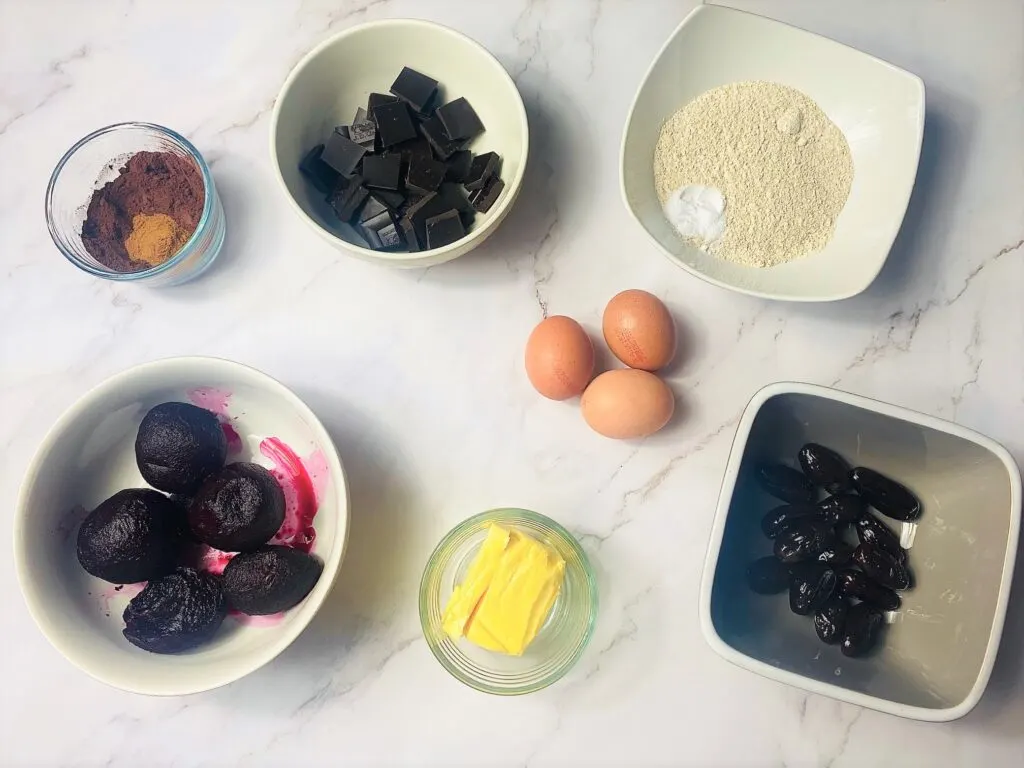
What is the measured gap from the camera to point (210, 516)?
0.94 m

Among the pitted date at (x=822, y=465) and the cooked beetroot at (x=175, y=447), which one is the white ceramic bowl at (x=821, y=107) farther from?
the cooked beetroot at (x=175, y=447)

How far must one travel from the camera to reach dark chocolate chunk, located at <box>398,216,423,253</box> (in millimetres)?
1068

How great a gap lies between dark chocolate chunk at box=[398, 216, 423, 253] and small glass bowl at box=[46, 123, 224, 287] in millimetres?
264

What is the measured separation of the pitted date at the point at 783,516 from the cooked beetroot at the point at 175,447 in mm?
715

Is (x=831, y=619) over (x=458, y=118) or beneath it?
beneath

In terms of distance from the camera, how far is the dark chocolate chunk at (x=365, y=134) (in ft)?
3.58

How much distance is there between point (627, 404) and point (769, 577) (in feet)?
0.92

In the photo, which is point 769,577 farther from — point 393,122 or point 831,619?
point 393,122

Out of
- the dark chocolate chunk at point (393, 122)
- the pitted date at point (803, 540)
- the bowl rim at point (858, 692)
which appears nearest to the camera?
the bowl rim at point (858, 692)

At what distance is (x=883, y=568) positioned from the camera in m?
0.99

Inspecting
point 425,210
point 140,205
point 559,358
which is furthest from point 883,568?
point 140,205

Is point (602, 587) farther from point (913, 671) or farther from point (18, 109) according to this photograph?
point (18, 109)

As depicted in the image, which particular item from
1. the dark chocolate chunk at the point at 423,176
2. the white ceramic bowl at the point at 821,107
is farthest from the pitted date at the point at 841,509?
the dark chocolate chunk at the point at 423,176

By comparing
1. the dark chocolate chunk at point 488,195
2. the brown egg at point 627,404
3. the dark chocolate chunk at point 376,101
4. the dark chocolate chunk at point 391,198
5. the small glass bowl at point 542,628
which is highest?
the dark chocolate chunk at point 376,101
